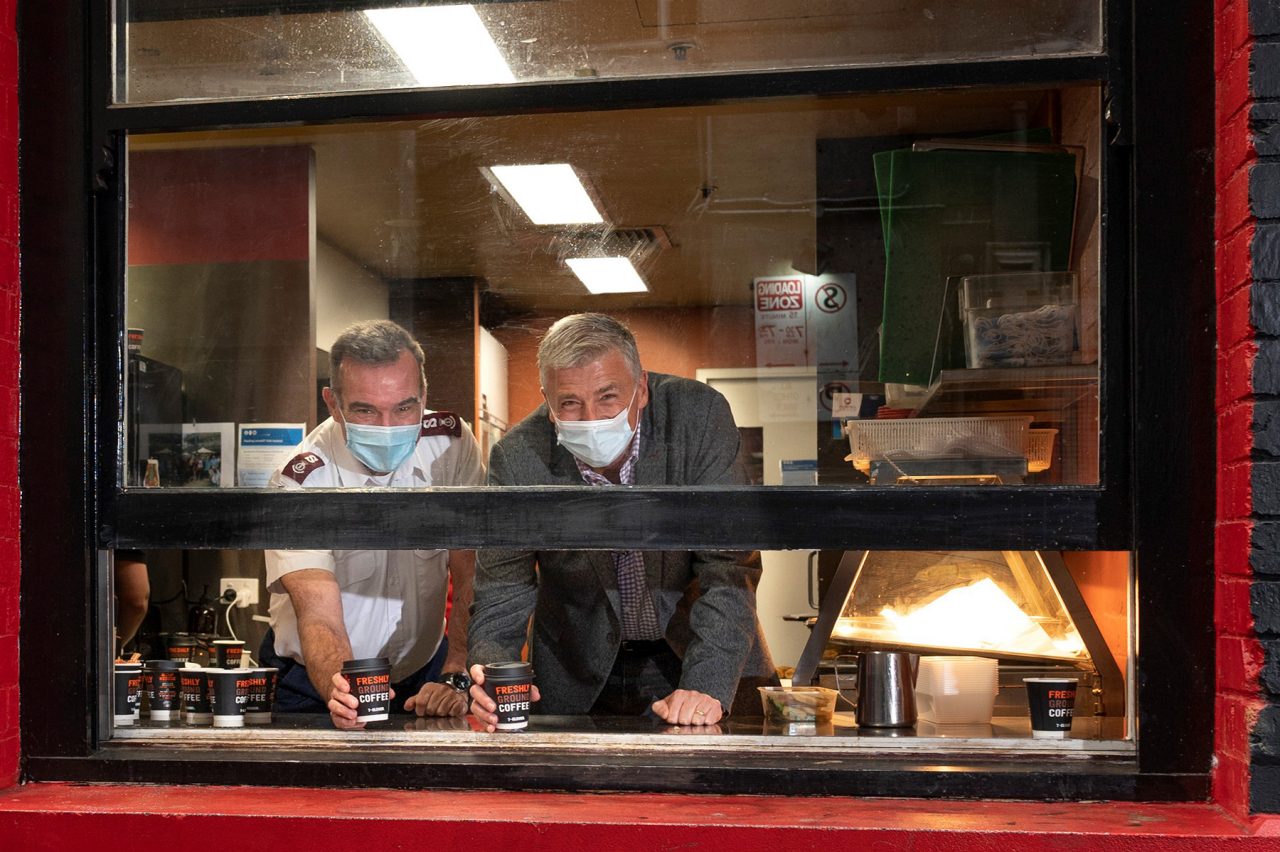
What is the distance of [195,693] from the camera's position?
2396mm

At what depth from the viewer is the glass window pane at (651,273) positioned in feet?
8.00

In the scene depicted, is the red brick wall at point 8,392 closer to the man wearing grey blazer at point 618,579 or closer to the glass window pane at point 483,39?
the glass window pane at point 483,39

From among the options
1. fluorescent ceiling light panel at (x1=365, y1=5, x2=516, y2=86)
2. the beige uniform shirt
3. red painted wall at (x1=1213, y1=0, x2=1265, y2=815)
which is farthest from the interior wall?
red painted wall at (x1=1213, y1=0, x2=1265, y2=815)

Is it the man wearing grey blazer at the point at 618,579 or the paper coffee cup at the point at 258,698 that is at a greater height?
the man wearing grey blazer at the point at 618,579

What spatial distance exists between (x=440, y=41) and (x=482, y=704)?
1227mm

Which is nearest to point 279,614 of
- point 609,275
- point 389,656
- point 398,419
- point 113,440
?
point 389,656

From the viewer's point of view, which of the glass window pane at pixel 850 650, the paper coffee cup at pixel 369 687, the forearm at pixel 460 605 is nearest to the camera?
→ the glass window pane at pixel 850 650

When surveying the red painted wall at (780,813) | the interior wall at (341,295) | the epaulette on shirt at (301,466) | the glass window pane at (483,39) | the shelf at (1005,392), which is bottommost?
the red painted wall at (780,813)

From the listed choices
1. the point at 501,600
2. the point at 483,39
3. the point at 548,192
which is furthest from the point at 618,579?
the point at 483,39

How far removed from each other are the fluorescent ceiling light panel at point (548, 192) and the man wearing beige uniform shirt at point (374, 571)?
400 millimetres

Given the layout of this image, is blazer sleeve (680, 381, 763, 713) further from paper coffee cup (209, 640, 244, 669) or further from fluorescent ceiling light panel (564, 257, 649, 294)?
paper coffee cup (209, 640, 244, 669)

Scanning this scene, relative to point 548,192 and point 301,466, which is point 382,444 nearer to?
point 301,466

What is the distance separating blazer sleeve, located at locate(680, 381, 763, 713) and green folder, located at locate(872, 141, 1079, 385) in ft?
1.47

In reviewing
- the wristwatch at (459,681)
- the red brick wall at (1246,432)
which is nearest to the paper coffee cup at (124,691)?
the wristwatch at (459,681)
